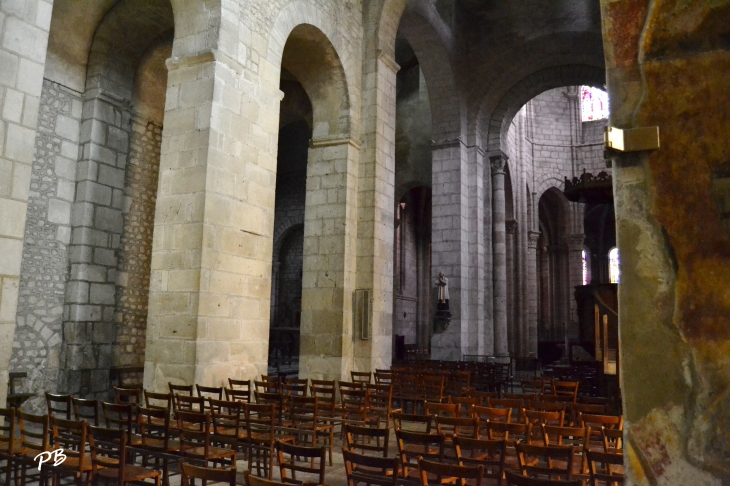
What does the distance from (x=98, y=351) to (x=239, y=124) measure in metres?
4.64

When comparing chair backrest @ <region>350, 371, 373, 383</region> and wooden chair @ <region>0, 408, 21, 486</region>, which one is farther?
chair backrest @ <region>350, 371, 373, 383</region>

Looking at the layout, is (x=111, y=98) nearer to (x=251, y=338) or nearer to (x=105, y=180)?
(x=105, y=180)

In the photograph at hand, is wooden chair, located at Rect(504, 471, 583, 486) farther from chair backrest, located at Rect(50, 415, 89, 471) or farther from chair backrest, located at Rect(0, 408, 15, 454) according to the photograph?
A: chair backrest, located at Rect(0, 408, 15, 454)

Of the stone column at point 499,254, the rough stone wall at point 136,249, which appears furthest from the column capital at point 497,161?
the rough stone wall at point 136,249

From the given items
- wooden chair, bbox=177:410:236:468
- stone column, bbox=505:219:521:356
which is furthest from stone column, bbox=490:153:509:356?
wooden chair, bbox=177:410:236:468

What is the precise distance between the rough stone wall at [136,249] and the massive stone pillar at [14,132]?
5.24m

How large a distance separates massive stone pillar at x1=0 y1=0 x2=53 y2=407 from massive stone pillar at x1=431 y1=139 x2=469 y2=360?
12.6 m

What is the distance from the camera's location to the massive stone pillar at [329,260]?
1026 cm

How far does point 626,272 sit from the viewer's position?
304cm

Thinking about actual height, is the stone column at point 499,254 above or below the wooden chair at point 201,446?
above

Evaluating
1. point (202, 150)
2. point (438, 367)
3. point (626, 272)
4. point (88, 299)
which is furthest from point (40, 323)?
point (626, 272)

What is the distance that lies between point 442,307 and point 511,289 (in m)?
7.18

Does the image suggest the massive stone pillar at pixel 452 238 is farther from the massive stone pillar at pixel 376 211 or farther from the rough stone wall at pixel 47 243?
the rough stone wall at pixel 47 243

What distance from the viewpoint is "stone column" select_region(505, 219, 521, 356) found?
22219mm
